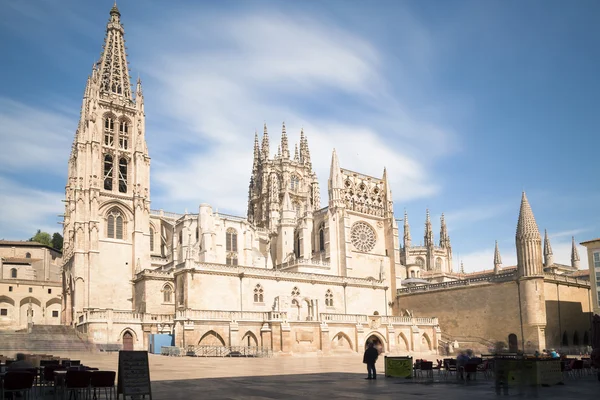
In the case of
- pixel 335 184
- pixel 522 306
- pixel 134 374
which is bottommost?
pixel 522 306

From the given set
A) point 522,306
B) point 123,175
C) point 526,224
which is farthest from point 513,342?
point 123,175

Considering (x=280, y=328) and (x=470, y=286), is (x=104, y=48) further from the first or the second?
(x=470, y=286)

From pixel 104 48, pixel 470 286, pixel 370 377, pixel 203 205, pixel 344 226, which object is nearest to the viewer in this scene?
pixel 370 377

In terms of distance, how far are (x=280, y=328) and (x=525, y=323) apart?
18.3 m

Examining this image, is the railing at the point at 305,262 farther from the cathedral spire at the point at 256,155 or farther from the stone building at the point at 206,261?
the cathedral spire at the point at 256,155

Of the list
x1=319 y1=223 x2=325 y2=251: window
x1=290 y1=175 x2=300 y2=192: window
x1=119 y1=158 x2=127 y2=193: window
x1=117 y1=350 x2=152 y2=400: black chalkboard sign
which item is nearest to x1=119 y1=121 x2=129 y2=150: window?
x1=119 y1=158 x2=127 y2=193: window

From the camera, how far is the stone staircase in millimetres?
37037

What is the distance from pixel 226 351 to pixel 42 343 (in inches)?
466

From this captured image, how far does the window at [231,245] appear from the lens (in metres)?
58.9

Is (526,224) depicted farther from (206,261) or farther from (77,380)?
(77,380)

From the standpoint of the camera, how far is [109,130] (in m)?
58.2

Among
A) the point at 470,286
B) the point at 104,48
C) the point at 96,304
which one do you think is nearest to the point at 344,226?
the point at 470,286

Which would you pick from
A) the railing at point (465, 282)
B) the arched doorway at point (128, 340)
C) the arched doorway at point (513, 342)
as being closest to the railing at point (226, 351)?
the arched doorway at point (128, 340)

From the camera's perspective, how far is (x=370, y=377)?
19188 mm
